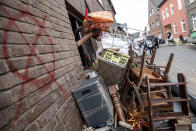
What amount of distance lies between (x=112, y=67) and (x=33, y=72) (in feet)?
6.39

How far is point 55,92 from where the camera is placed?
69.8 inches

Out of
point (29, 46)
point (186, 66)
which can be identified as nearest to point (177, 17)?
point (186, 66)

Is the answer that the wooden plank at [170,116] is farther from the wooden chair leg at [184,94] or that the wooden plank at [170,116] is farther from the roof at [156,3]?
the roof at [156,3]

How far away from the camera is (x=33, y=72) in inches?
55.3

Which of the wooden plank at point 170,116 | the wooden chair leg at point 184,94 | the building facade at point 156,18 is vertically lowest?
the wooden plank at point 170,116

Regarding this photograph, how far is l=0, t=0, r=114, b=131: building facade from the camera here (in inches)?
43.1

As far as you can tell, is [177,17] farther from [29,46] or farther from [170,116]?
[29,46]

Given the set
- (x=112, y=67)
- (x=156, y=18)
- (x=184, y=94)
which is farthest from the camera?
(x=156, y=18)

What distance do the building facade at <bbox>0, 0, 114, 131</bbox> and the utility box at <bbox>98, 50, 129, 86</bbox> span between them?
1102 millimetres

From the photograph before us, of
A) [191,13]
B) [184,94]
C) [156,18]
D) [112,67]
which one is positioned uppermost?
[156,18]

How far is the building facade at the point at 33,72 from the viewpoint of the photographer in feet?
3.59

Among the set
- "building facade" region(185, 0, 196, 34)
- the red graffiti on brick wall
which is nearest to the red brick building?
"building facade" region(185, 0, 196, 34)

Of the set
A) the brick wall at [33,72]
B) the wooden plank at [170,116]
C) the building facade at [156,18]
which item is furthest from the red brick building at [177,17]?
the brick wall at [33,72]

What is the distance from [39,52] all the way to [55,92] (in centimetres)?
64
